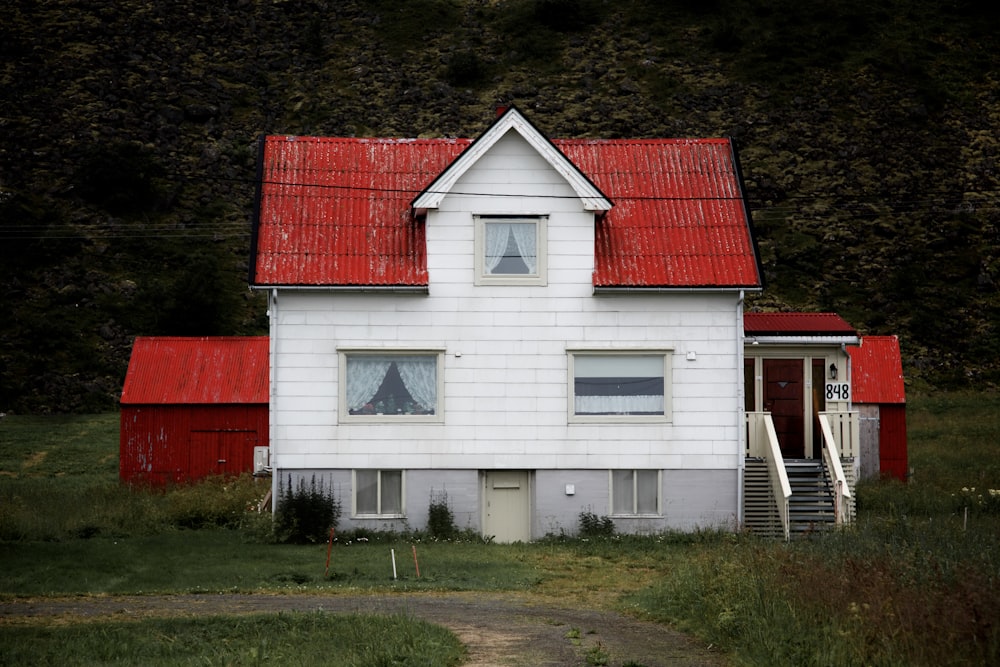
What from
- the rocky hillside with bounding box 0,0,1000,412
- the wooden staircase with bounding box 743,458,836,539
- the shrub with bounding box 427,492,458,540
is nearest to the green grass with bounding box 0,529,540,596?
the shrub with bounding box 427,492,458,540

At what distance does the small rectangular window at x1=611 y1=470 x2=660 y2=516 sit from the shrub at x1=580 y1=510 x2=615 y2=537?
15.0 inches

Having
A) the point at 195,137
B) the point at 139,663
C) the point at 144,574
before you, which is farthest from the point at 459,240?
the point at 195,137

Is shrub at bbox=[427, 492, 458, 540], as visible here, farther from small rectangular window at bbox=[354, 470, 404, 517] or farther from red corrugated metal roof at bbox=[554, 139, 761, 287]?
red corrugated metal roof at bbox=[554, 139, 761, 287]

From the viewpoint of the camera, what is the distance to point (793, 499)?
93.6 ft

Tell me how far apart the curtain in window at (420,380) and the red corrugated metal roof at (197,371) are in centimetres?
1238

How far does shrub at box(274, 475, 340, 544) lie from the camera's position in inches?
1069

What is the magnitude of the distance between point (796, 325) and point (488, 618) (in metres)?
15.4

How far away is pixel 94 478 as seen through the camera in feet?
132

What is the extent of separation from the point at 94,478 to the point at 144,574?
19.1m

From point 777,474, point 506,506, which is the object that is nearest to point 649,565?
point 506,506

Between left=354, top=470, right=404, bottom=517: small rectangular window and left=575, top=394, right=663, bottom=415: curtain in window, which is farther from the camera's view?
left=575, top=394, right=663, bottom=415: curtain in window

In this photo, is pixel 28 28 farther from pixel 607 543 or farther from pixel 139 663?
pixel 139 663

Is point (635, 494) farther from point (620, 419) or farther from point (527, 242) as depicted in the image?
point (527, 242)

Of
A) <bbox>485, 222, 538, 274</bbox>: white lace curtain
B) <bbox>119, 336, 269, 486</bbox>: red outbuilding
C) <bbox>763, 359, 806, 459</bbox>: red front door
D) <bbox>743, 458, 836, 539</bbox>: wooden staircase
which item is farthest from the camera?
<bbox>119, 336, 269, 486</bbox>: red outbuilding
